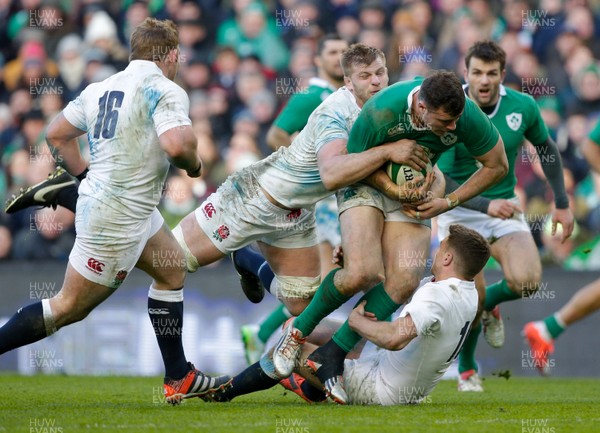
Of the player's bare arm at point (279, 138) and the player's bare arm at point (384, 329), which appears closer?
the player's bare arm at point (384, 329)

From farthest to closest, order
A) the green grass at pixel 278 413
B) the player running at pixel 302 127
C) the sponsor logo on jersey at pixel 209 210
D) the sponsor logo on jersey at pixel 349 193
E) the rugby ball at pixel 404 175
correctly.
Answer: the player running at pixel 302 127 → the sponsor logo on jersey at pixel 209 210 → the sponsor logo on jersey at pixel 349 193 → the rugby ball at pixel 404 175 → the green grass at pixel 278 413

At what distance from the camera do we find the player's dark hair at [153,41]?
6691 millimetres

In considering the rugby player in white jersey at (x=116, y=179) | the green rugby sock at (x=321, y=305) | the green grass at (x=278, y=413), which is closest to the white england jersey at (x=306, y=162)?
the green rugby sock at (x=321, y=305)

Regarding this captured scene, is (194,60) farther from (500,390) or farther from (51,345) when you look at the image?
(500,390)

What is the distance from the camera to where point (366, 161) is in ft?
21.4

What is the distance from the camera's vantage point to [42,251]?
470 inches

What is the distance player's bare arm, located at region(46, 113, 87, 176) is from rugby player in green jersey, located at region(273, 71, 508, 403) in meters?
1.65

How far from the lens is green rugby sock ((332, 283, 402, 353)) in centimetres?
662

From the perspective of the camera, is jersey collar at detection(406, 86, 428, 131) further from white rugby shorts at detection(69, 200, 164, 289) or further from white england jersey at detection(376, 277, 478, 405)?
white rugby shorts at detection(69, 200, 164, 289)

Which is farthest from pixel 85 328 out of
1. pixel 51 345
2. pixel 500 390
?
pixel 500 390

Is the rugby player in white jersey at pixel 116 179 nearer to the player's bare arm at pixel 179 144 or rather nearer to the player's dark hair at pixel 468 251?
the player's bare arm at pixel 179 144

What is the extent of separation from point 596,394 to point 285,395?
2.39m

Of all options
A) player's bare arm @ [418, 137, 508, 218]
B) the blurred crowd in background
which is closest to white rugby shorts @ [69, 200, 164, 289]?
player's bare arm @ [418, 137, 508, 218]

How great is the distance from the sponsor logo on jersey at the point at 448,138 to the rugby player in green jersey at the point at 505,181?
1865 millimetres
